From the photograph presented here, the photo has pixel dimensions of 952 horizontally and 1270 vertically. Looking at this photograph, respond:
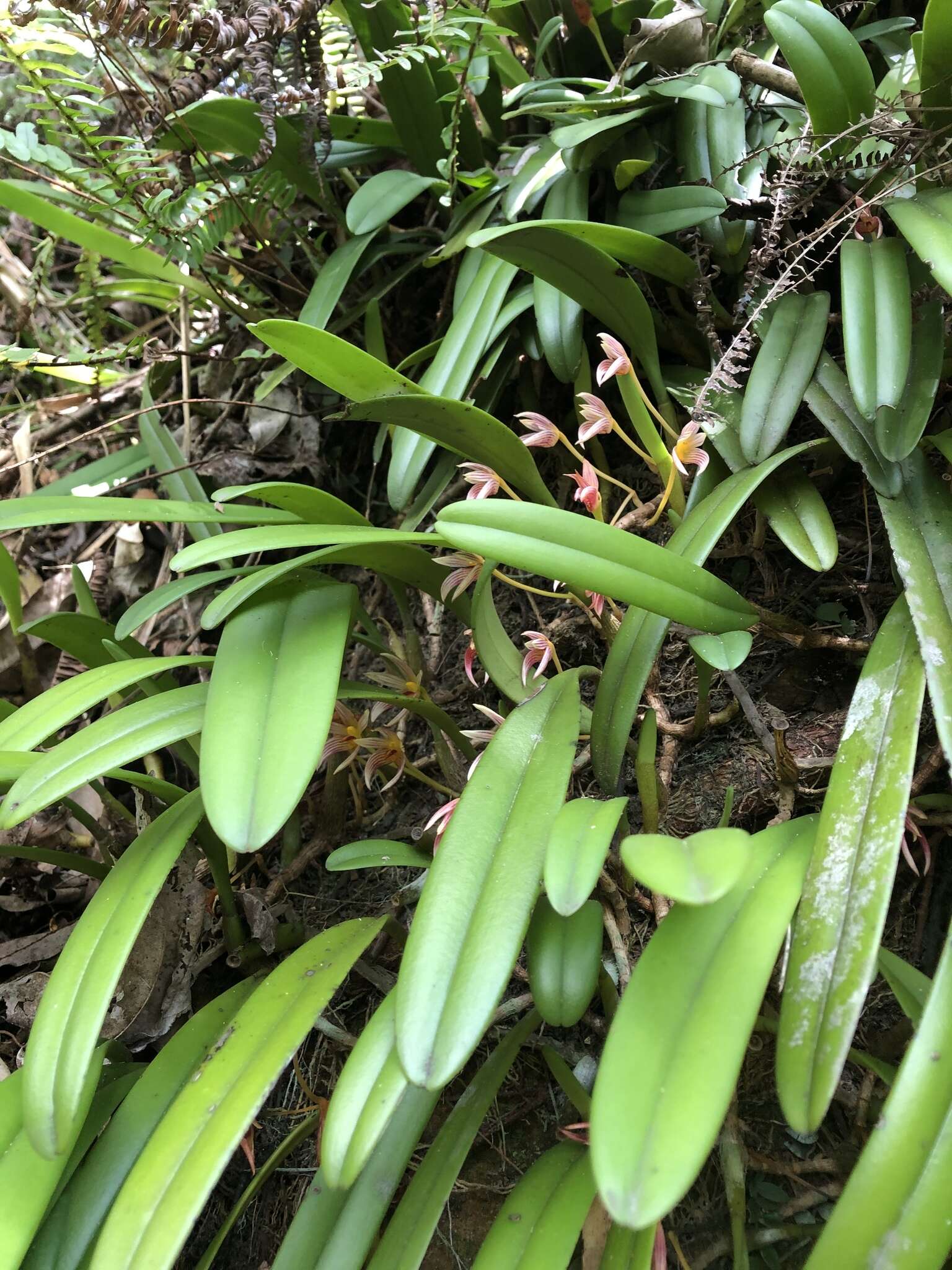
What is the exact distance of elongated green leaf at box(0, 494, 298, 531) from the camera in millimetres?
872

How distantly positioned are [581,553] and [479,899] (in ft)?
0.95

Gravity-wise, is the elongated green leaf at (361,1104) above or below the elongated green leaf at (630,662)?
below

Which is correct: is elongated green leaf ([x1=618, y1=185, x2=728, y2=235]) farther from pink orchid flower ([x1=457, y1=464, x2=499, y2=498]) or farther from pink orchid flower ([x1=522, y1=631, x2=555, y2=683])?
pink orchid flower ([x1=522, y1=631, x2=555, y2=683])

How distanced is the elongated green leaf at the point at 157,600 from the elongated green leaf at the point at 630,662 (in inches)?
19.5

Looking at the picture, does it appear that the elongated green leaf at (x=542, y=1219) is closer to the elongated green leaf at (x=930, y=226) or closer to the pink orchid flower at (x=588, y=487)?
the pink orchid flower at (x=588, y=487)

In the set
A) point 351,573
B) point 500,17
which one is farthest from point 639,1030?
point 500,17

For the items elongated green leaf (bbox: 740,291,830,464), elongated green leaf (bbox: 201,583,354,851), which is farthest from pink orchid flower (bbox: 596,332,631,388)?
elongated green leaf (bbox: 201,583,354,851)

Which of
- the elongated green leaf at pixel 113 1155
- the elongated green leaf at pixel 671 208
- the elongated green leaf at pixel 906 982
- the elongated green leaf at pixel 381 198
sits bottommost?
the elongated green leaf at pixel 113 1155

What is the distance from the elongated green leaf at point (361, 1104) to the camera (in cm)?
59

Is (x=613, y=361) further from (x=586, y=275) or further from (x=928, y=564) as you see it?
(x=928, y=564)

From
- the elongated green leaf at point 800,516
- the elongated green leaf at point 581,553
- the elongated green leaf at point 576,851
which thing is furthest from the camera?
the elongated green leaf at point 800,516

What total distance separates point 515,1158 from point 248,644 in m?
0.60

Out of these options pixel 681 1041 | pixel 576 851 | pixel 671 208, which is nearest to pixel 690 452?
pixel 671 208

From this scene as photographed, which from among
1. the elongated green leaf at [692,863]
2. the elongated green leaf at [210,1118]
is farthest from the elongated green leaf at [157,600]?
the elongated green leaf at [692,863]
